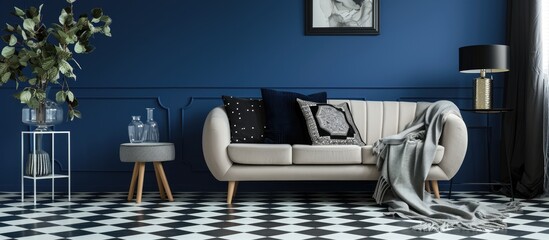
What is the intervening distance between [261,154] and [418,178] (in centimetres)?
113

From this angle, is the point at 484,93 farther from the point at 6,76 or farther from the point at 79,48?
the point at 6,76

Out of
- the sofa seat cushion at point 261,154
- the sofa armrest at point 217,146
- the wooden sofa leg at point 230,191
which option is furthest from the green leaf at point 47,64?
the wooden sofa leg at point 230,191

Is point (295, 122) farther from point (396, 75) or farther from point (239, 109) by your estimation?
point (396, 75)

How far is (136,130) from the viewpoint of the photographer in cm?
564

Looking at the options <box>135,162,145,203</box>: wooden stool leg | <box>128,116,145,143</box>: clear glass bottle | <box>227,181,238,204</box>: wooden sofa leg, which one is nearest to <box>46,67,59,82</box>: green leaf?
<box>128,116,145,143</box>: clear glass bottle

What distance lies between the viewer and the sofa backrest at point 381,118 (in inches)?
231

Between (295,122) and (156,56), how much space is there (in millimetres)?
1402

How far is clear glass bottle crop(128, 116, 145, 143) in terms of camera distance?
18.5ft

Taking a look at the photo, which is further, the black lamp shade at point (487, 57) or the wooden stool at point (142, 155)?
the black lamp shade at point (487, 57)

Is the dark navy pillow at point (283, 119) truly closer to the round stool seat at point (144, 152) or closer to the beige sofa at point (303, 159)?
the beige sofa at point (303, 159)

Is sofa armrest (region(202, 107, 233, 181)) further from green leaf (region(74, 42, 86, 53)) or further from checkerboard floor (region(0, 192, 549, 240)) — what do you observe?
green leaf (region(74, 42, 86, 53))

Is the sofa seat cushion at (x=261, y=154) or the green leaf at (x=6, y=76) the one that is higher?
the green leaf at (x=6, y=76)

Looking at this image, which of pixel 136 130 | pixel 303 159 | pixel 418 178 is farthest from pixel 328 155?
pixel 136 130

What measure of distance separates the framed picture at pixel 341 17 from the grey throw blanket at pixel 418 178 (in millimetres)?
1012
